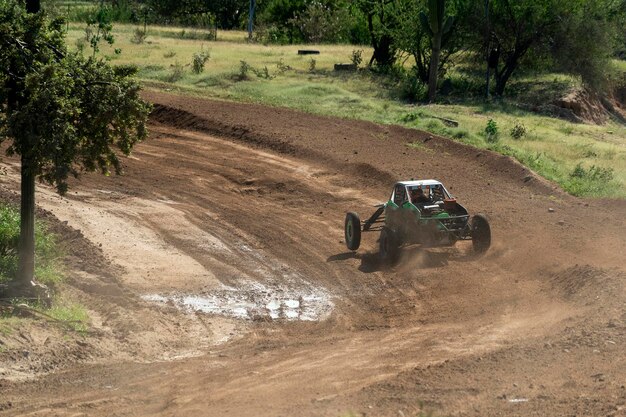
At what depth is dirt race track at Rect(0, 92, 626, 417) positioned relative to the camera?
11062 mm

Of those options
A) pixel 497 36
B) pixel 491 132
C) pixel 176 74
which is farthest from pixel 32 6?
pixel 497 36

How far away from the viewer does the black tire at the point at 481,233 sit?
18.2 meters

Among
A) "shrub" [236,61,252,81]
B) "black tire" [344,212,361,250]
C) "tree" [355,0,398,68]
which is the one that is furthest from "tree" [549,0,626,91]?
"black tire" [344,212,361,250]

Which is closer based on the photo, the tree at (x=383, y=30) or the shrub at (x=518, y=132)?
the shrub at (x=518, y=132)

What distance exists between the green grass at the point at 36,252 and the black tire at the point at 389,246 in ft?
20.3

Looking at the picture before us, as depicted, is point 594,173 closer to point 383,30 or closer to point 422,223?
point 422,223

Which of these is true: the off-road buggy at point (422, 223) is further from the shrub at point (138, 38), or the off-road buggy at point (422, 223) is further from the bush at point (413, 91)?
the shrub at point (138, 38)

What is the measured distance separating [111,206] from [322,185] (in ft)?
18.6

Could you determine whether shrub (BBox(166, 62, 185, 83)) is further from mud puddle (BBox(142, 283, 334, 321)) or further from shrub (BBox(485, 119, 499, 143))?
mud puddle (BBox(142, 283, 334, 321))

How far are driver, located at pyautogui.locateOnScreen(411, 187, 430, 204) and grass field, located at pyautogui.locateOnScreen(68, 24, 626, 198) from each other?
594cm

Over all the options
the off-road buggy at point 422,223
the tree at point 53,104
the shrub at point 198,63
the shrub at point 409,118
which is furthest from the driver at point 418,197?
the shrub at point 198,63

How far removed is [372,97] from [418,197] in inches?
733

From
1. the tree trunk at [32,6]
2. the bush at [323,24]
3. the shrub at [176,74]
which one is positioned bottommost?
the shrub at [176,74]

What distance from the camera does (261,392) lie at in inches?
447
